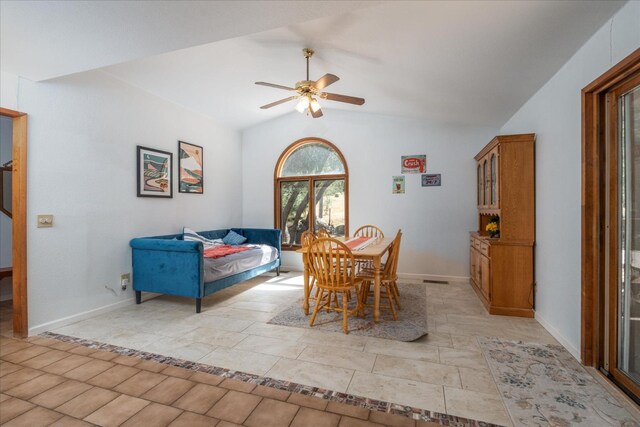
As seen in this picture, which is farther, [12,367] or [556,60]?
[556,60]

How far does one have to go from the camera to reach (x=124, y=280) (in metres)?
3.70

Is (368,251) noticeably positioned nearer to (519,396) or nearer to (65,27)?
(519,396)

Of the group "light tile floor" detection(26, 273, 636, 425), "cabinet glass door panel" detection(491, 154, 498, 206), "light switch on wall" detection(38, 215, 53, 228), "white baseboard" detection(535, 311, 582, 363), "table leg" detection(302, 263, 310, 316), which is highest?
"cabinet glass door panel" detection(491, 154, 498, 206)

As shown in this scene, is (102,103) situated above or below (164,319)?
above

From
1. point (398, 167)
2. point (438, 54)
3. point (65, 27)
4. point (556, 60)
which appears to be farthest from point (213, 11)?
point (398, 167)

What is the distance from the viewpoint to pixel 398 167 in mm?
5152

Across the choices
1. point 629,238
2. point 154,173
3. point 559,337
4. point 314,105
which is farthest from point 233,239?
point 629,238

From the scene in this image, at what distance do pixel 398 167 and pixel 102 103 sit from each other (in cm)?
422

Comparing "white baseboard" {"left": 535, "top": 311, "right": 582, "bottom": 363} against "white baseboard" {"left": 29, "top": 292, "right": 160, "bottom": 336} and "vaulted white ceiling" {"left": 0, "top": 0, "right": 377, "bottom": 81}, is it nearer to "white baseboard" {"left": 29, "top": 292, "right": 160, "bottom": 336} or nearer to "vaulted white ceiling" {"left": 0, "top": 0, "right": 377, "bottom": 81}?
"vaulted white ceiling" {"left": 0, "top": 0, "right": 377, "bottom": 81}

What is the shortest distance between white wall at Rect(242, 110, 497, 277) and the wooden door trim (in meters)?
2.61

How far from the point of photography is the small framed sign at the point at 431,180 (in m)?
4.95

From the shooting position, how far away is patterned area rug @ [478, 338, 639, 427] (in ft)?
5.51

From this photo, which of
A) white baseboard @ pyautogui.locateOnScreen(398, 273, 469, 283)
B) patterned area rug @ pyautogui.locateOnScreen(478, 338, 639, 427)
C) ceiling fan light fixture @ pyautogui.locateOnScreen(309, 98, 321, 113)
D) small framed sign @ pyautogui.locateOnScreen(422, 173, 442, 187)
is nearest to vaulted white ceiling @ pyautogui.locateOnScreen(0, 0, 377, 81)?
ceiling fan light fixture @ pyautogui.locateOnScreen(309, 98, 321, 113)

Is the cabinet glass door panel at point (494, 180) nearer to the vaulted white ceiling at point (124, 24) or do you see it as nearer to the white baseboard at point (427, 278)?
the white baseboard at point (427, 278)
